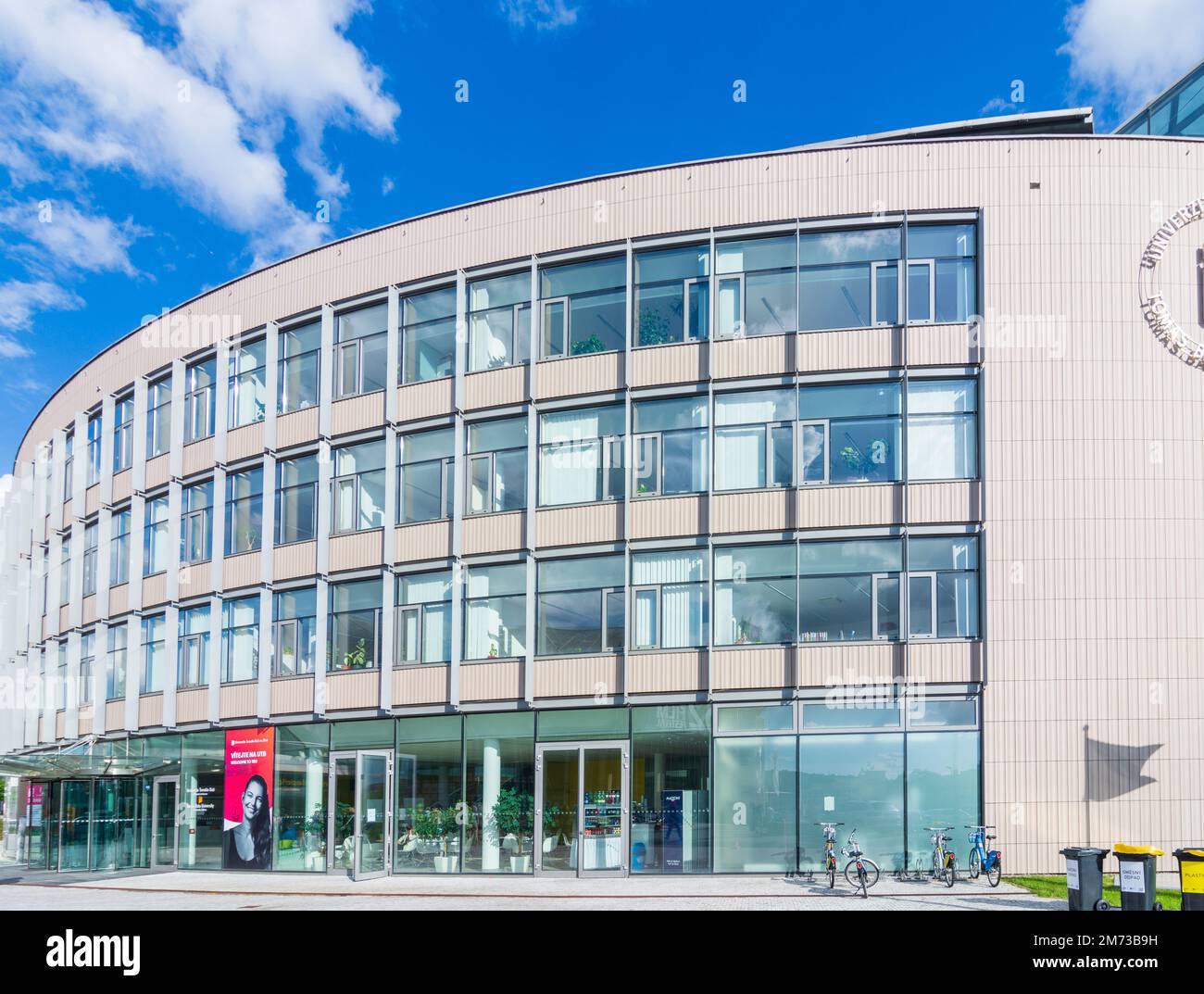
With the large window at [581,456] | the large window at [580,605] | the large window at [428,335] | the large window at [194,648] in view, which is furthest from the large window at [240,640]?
the large window at [581,456]

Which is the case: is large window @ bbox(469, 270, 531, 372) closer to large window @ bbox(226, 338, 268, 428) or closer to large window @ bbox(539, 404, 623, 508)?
large window @ bbox(539, 404, 623, 508)

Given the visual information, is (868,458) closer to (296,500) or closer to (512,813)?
(512,813)

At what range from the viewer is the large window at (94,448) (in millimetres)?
37531

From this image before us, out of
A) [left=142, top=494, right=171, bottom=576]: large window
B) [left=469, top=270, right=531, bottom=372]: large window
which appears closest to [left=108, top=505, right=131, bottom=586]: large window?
[left=142, top=494, right=171, bottom=576]: large window

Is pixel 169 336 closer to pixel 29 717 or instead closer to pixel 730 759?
pixel 29 717

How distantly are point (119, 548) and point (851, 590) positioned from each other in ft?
75.0

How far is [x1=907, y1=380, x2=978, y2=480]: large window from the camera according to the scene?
24312 millimetres

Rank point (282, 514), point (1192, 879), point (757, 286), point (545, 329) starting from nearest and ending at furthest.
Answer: point (1192, 879) → point (757, 286) → point (545, 329) → point (282, 514)

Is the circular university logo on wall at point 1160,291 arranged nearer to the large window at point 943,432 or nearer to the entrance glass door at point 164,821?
the large window at point 943,432

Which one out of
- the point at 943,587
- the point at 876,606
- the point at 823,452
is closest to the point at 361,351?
the point at 823,452

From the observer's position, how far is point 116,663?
34750mm

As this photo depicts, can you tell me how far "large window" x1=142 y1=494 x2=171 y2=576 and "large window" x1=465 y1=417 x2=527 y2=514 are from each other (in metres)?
11.0

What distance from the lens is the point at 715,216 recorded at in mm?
25828
